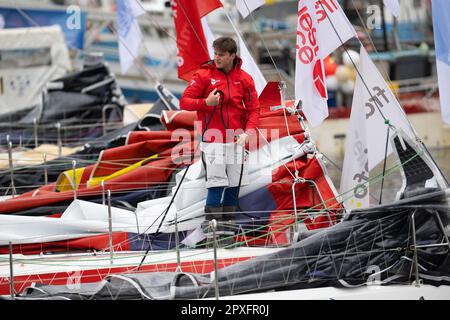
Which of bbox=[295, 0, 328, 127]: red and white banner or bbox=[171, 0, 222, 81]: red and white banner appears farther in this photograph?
bbox=[171, 0, 222, 81]: red and white banner

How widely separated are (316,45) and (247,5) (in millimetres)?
1167

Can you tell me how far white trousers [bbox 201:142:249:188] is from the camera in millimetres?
7973

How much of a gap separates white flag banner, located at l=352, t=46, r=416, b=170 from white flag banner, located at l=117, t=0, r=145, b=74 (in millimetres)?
6239

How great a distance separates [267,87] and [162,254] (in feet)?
5.95

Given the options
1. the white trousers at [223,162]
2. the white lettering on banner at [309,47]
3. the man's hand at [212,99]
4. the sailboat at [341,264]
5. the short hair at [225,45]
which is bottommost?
the sailboat at [341,264]

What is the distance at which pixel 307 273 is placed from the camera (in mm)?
7008

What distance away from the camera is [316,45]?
865 cm

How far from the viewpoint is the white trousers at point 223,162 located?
26.2 feet

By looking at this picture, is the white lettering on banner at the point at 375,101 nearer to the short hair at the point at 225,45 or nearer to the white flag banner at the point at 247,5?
the short hair at the point at 225,45

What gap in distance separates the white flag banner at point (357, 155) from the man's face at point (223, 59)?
1.18 meters

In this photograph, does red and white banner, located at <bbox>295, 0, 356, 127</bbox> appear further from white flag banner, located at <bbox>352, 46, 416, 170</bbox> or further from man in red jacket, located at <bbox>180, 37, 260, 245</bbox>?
man in red jacket, located at <bbox>180, 37, 260, 245</bbox>

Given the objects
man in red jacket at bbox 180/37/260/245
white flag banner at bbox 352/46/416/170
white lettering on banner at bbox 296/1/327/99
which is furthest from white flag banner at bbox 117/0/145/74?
man in red jacket at bbox 180/37/260/245

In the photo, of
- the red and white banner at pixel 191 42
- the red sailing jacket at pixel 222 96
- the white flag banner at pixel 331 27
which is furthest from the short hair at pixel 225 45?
the red and white banner at pixel 191 42

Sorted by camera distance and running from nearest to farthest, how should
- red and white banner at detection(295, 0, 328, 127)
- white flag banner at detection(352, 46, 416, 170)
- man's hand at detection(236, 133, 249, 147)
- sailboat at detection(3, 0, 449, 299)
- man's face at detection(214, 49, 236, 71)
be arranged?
sailboat at detection(3, 0, 449, 299) → man's hand at detection(236, 133, 249, 147) → man's face at detection(214, 49, 236, 71) → white flag banner at detection(352, 46, 416, 170) → red and white banner at detection(295, 0, 328, 127)
